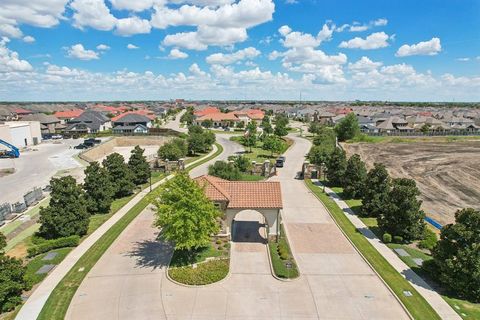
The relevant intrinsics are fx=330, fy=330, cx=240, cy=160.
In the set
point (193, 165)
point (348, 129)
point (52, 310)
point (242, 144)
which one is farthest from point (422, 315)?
point (348, 129)

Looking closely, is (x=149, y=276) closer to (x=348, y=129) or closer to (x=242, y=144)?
(x=242, y=144)

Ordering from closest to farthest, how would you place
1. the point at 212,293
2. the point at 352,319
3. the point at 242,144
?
the point at 352,319 < the point at 212,293 < the point at 242,144

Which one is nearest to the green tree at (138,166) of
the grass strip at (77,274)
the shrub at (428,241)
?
the grass strip at (77,274)

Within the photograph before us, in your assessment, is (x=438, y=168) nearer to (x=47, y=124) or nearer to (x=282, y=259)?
(x=282, y=259)

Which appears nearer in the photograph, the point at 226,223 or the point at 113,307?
the point at 113,307

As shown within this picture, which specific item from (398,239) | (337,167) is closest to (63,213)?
(398,239)

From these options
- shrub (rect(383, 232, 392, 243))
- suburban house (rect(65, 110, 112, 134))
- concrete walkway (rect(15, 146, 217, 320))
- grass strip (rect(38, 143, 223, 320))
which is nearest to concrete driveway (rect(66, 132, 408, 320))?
grass strip (rect(38, 143, 223, 320))
